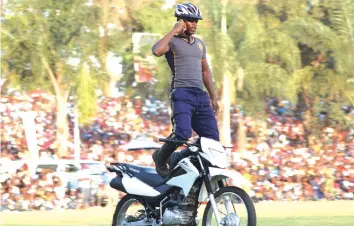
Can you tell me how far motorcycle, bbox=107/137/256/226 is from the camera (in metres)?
5.99

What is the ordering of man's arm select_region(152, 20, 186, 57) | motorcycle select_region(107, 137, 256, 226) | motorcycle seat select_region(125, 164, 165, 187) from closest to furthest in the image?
motorcycle select_region(107, 137, 256, 226), man's arm select_region(152, 20, 186, 57), motorcycle seat select_region(125, 164, 165, 187)

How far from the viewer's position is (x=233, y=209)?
602cm

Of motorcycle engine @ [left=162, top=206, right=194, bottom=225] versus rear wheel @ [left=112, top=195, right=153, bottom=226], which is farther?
rear wheel @ [left=112, top=195, right=153, bottom=226]

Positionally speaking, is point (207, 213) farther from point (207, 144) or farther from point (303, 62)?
point (303, 62)

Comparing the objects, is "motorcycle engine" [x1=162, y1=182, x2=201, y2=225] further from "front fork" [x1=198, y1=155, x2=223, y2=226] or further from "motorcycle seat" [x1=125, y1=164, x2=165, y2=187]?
"motorcycle seat" [x1=125, y1=164, x2=165, y2=187]

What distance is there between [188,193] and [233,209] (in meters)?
0.42

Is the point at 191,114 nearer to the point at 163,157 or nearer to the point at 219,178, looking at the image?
the point at 163,157

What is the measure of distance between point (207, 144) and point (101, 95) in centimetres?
1366

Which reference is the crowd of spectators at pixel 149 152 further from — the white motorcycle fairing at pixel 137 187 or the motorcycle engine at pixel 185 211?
the motorcycle engine at pixel 185 211

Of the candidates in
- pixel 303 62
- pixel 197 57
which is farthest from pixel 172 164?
pixel 303 62

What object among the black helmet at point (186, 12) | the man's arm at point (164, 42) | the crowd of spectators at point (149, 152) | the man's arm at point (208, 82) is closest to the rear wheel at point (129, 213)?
the man's arm at point (208, 82)

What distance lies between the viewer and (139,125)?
20281 mm

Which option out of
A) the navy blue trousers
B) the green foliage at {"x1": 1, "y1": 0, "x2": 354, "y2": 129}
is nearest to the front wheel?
the navy blue trousers

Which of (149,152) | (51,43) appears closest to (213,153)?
(51,43)
